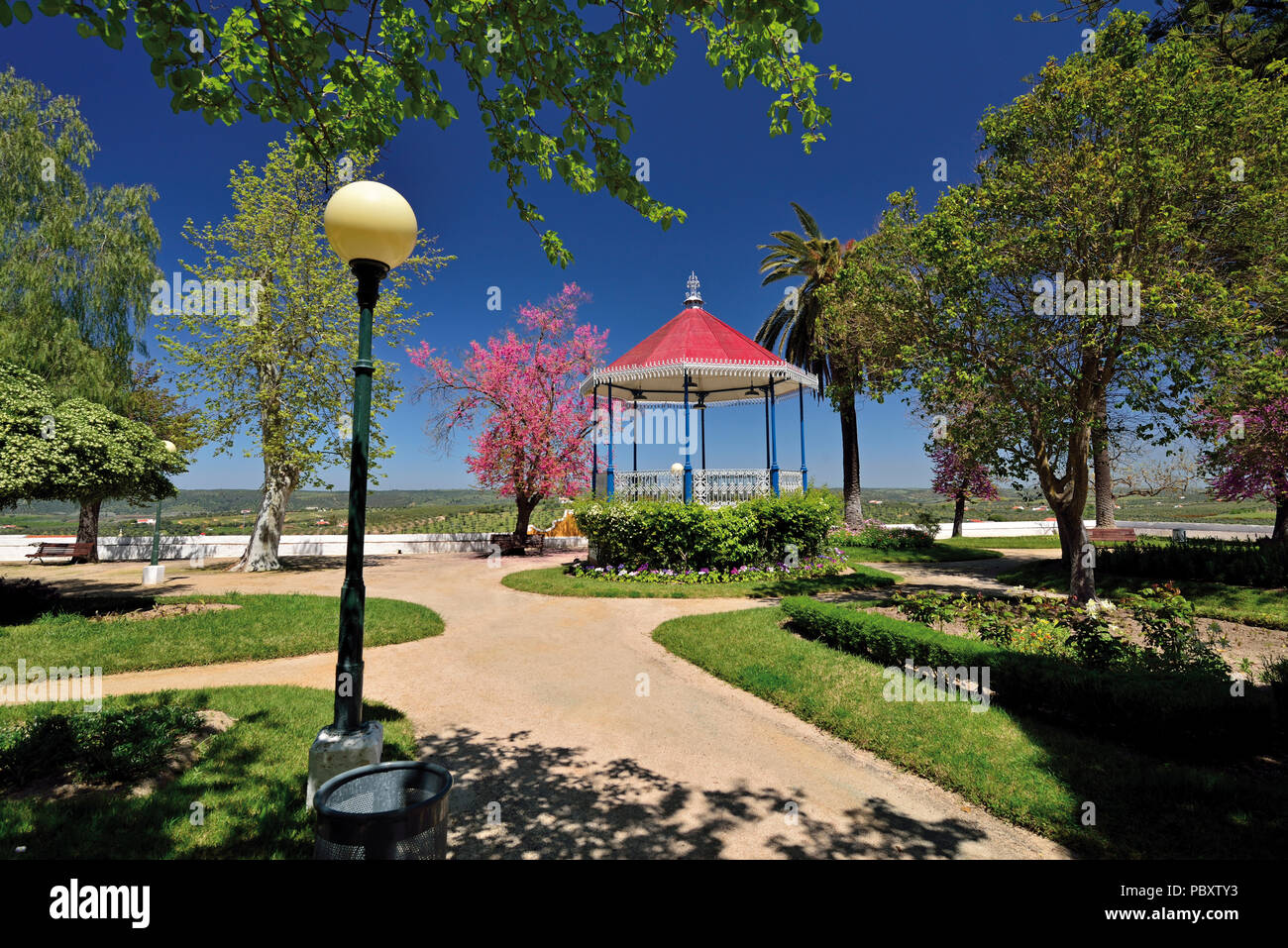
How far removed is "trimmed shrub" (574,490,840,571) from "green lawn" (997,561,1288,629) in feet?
17.9

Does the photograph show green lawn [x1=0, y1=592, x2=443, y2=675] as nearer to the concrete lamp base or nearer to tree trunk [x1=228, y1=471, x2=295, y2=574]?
the concrete lamp base

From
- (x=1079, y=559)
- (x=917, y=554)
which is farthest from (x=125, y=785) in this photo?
(x=917, y=554)

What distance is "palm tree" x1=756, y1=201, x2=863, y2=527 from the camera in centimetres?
2370

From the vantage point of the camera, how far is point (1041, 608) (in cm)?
863

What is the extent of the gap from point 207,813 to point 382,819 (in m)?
2.47

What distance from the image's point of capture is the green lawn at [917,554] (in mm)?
19784

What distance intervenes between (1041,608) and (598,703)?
23.7 feet

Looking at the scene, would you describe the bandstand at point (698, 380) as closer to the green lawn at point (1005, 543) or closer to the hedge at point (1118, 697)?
the hedge at point (1118, 697)

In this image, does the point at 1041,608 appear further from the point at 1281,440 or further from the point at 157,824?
the point at 157,824

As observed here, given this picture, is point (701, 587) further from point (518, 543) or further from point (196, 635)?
point (518, 543)

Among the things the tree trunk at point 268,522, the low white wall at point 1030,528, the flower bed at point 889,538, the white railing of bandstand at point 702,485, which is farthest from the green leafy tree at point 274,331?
the low white wall at point 1030,528

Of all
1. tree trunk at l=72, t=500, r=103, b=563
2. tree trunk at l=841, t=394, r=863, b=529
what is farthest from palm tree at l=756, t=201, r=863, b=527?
tree trunk at l=72, t=500, r=103, b=563

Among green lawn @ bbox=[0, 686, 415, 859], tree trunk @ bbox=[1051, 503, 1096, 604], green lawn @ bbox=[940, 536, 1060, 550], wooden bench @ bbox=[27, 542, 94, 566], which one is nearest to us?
green lawn @ bbox=[0, 686, 415, 859]
